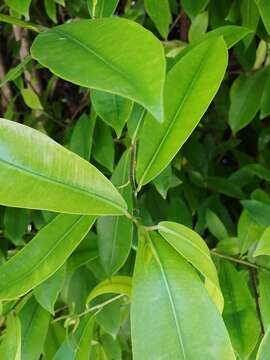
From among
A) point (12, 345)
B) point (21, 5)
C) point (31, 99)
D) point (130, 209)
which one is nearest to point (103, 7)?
point (21, 5)

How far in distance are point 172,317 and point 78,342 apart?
0.18m

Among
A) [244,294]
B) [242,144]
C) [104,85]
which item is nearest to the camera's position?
[104,85]

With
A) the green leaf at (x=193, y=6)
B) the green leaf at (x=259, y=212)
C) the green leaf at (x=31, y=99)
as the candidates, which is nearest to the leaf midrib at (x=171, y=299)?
the green leaf at (x=259, y=212)

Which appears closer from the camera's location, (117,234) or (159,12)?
(117,234)

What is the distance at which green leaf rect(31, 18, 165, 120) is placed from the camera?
297mm

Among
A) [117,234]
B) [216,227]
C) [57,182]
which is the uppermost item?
[57,182]

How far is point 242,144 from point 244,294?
1.91 feet

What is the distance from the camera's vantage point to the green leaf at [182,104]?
40 cm

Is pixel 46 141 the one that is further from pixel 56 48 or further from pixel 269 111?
pixel 269 111

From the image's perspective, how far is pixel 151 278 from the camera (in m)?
0.38

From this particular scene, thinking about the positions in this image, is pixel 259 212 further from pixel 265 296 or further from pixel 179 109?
pixel 179 109

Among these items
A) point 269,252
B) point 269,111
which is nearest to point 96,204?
point 269,252

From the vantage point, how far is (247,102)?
76cm

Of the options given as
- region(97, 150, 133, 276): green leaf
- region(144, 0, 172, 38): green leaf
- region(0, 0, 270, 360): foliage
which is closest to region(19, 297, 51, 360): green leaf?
region(0, 0, 270, 360): foliage
